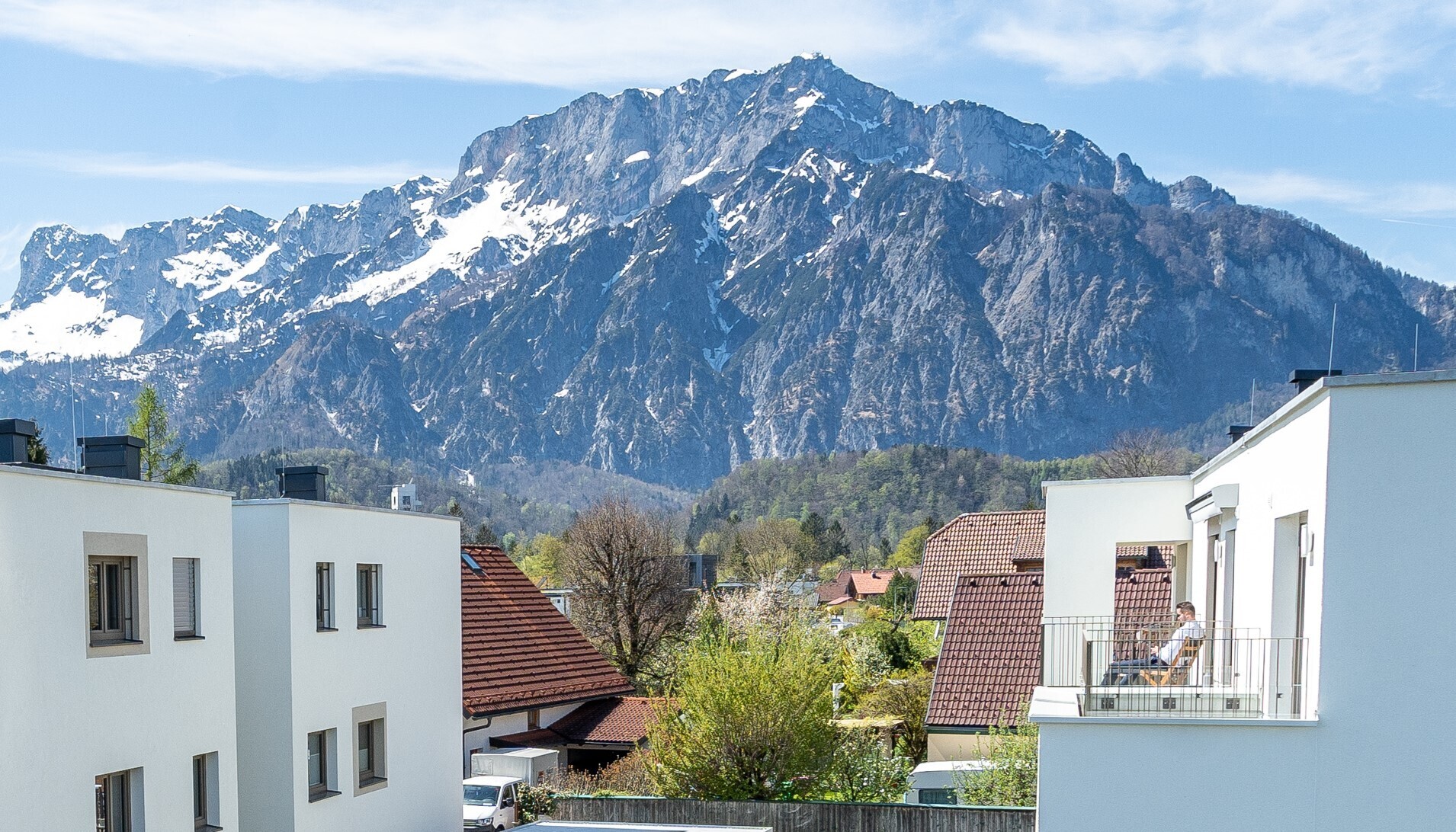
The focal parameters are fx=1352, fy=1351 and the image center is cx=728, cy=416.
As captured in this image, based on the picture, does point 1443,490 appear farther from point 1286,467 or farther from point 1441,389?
point 1286,467

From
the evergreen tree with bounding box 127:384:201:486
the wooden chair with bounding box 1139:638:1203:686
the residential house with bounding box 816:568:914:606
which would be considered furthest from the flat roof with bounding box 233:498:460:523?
the residential house with bounding box 816:568:914:606

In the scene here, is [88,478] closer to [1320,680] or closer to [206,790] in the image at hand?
[206,790]

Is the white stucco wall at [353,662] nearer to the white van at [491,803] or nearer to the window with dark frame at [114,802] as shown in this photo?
the white van at [491,803]

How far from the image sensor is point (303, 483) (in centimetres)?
2159

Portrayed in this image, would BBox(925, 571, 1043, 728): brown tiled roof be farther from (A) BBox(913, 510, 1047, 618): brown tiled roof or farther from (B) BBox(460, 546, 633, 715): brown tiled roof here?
(A) BBox(913, 510, 1047, 618): brown tiled roof

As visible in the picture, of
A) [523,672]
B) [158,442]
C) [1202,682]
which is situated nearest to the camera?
[1202,682]

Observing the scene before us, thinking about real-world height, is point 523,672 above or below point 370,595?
below

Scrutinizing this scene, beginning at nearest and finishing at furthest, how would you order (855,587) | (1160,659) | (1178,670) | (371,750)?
1. (1178,670)
2. (1160,659)
3. (371,750)
4. (855,587)

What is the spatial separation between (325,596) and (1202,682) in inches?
503

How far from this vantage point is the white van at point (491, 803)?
2531 cm

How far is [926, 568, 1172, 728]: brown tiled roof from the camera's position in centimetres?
2591

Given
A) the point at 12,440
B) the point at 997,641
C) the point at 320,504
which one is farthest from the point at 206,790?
the point at 997,641

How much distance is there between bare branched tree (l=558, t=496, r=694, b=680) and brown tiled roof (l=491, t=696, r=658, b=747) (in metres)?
12.1

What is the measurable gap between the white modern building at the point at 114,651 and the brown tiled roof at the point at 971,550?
28242mm
